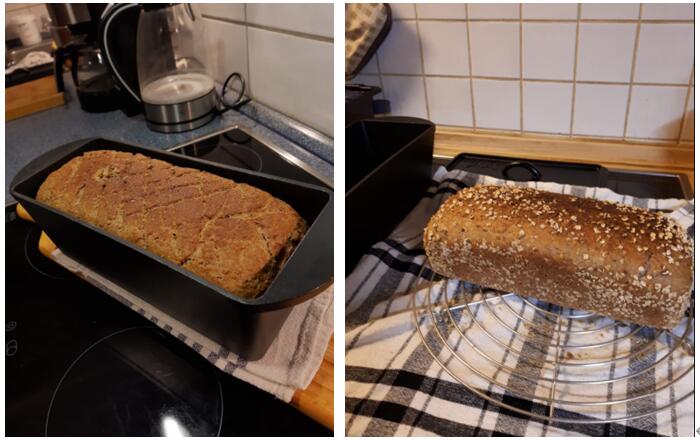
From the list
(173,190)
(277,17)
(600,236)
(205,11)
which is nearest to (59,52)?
(205,11)

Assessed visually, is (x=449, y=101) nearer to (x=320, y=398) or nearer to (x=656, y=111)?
(x=656, y=111)

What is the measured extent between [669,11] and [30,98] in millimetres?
1334

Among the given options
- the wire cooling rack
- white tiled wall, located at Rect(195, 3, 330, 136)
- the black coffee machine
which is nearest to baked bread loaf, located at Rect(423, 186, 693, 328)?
the wire cooling rack

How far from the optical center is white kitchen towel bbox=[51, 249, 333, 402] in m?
0.56

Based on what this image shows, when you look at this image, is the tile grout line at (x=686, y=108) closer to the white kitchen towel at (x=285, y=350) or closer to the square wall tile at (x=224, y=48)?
the white kitchen towel at (x=285, y=350)

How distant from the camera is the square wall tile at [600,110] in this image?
0.86 m

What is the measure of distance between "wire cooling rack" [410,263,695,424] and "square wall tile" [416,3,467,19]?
491mm

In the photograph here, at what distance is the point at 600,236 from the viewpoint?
0.57 metres

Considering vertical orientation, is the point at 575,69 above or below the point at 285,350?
above

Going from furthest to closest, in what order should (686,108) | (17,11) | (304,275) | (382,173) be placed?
(17,11)
(686,108)
(382,173)
(304,275)

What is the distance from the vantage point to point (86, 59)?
1150 millimetres

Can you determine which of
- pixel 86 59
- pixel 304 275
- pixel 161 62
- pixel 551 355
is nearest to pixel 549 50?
Result: pixel 551 355

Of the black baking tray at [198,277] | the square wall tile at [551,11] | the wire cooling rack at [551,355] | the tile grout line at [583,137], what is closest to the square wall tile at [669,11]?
the square wall tile at [551,11]

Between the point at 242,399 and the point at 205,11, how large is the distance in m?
0.86
